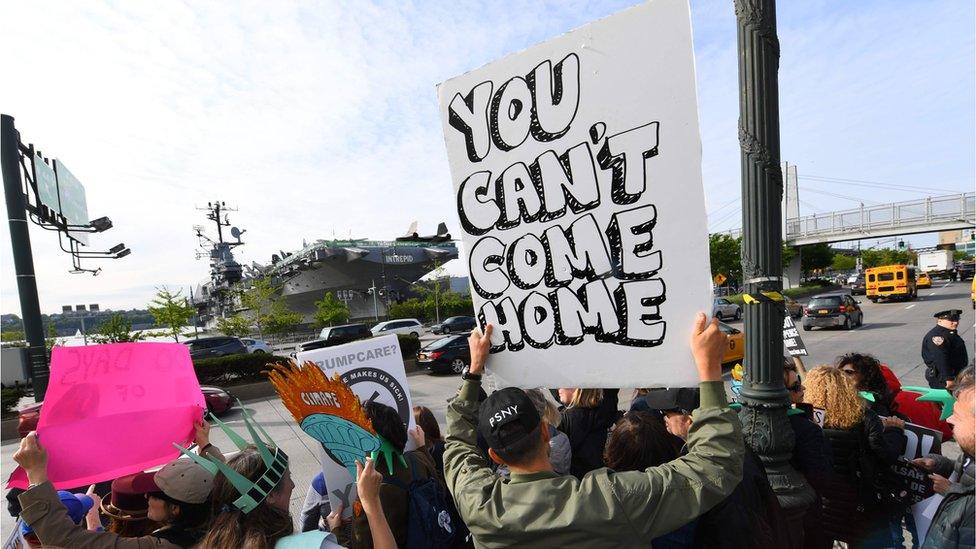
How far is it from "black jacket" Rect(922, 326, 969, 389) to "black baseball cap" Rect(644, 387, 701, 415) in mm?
4160

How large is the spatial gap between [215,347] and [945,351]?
23.2m

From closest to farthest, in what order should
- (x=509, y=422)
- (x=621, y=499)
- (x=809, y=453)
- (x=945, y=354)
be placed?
1. (x=621, y=499)
2. (x=509, y=422)
3. (x=809, y=453)
4. (x=945, y=354)

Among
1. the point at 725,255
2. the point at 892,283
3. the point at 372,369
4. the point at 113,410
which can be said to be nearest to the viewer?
the point at 113,410

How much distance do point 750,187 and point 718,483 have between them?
125 centimetres

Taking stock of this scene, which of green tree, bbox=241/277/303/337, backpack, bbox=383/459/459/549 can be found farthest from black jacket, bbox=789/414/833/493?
green tree, bbox=241/277/303/337

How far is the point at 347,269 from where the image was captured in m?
53.8

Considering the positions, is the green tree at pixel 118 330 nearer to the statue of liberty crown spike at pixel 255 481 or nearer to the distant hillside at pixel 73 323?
the distant hillside at pixel 73 323

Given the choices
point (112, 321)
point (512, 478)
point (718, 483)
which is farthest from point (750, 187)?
point (112, 321)

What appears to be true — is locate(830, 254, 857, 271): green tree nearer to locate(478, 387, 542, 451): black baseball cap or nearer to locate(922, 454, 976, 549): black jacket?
locate(922, 454, 976, 549): black jacket

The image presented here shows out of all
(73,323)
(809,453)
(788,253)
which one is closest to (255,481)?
(809,453)

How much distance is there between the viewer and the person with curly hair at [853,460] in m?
2.78

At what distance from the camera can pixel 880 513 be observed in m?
2.83

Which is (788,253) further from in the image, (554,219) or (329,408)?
(329,408)

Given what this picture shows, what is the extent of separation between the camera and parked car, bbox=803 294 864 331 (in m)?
18.9
